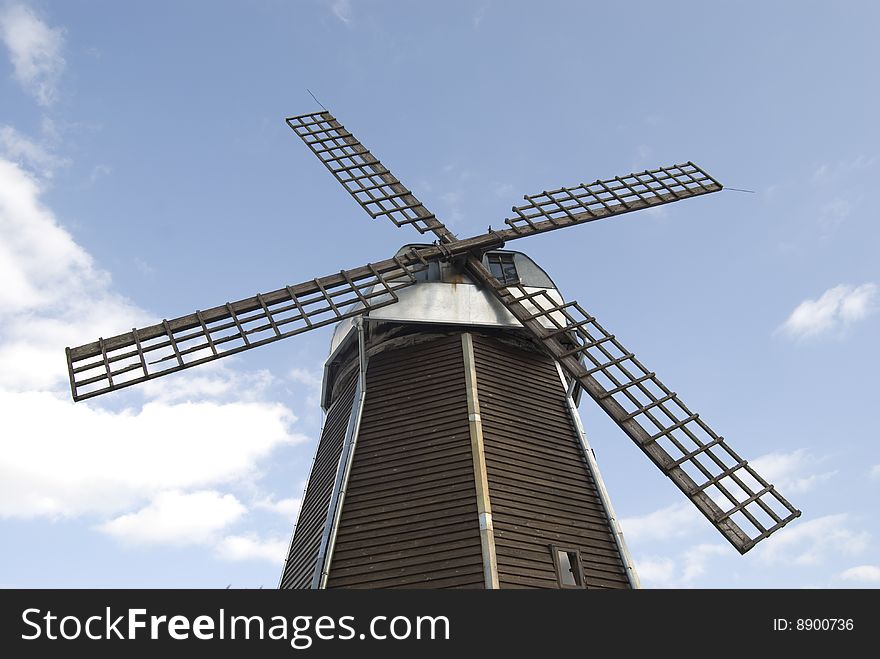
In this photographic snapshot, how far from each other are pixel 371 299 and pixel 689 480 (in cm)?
542

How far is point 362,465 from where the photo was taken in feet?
34.5

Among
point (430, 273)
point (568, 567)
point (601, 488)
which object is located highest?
point (430, 273)

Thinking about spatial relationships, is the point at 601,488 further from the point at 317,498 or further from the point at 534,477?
the point at 317,498

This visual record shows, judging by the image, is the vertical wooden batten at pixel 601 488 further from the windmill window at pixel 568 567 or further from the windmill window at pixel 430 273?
the windmill window at pixel 430 273

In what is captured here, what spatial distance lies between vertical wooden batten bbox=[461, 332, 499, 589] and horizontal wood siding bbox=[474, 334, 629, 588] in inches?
3.6

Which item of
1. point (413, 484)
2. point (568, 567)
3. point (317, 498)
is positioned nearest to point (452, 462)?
point (413, 484)

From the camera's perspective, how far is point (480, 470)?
9828mm

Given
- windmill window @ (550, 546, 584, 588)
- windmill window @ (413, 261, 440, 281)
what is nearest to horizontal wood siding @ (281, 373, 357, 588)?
windmill window @ (413, 261, 440, 281)

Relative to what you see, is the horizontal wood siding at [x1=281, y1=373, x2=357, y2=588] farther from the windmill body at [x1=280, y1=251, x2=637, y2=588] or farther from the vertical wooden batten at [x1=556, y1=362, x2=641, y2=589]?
the vertical wooden batten at [x1=556, y1=362, x2=641, y2=589]

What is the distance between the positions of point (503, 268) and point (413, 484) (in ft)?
14.3

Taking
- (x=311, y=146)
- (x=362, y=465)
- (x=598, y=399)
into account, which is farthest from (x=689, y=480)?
(x=311, y=146)

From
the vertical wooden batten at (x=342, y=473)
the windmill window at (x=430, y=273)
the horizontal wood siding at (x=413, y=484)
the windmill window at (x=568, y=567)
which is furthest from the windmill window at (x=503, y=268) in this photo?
the windmill window at (x=568, y=567)

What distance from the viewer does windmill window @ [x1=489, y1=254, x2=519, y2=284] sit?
41.8 ft

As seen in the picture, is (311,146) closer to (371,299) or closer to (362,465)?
(371,299)
